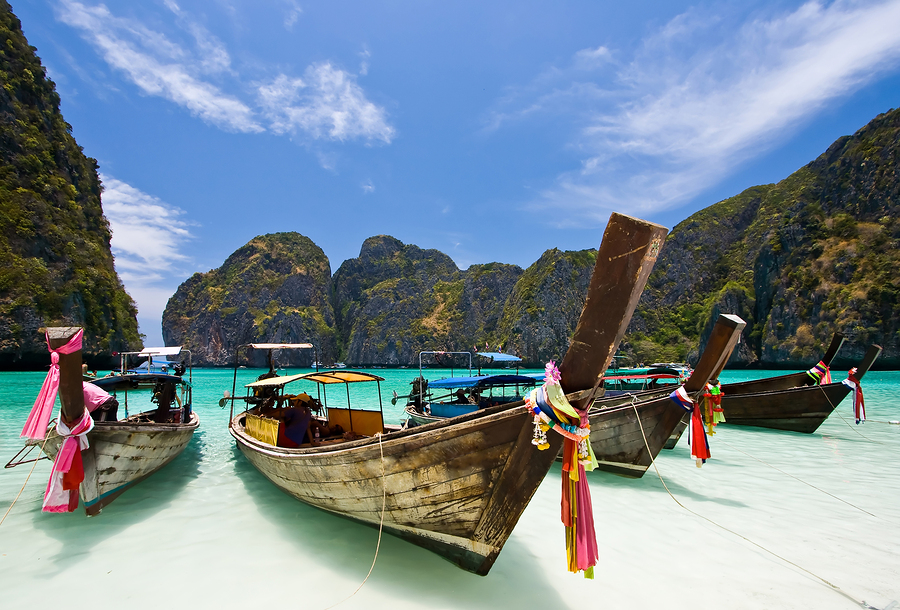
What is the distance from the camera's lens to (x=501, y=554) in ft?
15.8

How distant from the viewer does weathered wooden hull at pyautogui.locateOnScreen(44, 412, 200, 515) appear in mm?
5766

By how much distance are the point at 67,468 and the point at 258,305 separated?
4619 inches

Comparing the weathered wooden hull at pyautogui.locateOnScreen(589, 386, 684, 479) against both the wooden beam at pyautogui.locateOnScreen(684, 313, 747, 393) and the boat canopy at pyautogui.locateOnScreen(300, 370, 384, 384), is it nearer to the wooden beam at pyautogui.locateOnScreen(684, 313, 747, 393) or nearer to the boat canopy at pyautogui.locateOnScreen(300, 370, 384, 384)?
the wooden beam at pyautogui.locateOnScreen(684, 313, 747, 393)

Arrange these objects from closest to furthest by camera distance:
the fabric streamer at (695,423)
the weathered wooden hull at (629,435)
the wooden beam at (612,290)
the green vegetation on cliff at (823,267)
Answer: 1. the wooden beam at (612,290)
2. the fabric streamer at (695,423)
3. the weathered wooden hull at (629,435)
4. the green vegetation on cliff at (823,267)

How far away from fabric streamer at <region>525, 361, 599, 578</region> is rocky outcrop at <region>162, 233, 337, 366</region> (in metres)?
110

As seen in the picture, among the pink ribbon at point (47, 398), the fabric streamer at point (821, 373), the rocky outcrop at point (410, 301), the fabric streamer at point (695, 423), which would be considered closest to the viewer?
the pink ribbon at point (47, 398)

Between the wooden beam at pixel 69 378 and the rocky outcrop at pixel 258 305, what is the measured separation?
105 metres

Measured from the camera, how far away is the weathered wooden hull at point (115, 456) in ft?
18.9

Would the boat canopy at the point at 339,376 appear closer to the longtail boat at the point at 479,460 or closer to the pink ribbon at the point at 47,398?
the longtail boat at the point at 479,460

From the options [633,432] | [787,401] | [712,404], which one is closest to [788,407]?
[787,401]

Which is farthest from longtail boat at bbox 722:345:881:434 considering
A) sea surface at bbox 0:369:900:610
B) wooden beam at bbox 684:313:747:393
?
wooden beam at bbox 684:313:747:393

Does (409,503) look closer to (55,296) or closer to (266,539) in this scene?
(266,539)

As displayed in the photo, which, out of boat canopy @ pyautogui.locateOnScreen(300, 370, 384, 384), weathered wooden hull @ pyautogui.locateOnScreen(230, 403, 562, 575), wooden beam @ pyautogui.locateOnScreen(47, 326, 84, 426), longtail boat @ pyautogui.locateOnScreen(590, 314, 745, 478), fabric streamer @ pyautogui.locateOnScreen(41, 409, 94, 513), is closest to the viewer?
weathered wooden hull @ pyautogui.locateOnScreen(230, 403, 562, 575)

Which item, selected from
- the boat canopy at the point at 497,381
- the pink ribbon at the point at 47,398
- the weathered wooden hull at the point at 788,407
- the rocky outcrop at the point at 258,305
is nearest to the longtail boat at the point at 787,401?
the weathered wooden hull at the point at 788,407
